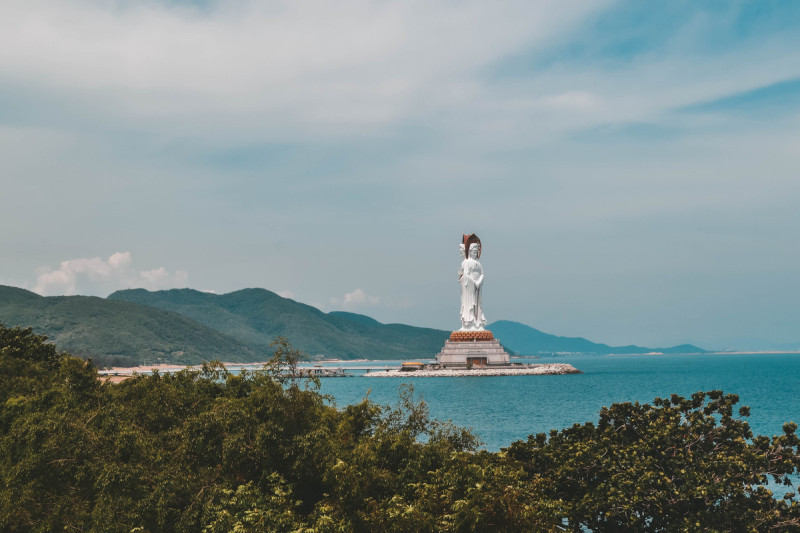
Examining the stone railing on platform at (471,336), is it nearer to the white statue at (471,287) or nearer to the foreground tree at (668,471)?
the white statue at (471,287)

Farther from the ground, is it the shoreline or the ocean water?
the shoreline

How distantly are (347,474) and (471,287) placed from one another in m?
85.7

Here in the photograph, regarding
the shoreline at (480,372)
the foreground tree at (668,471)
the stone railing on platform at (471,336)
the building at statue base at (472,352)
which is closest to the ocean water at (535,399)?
the shoreline at (480,372)

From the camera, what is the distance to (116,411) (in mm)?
19641

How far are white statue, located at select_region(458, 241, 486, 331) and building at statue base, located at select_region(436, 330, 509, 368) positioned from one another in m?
1.86

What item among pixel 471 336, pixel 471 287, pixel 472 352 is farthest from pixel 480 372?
pixel 471 287

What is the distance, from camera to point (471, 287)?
330ft

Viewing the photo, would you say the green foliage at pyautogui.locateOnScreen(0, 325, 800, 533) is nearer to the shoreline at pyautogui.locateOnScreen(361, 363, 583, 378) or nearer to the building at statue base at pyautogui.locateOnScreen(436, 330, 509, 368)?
the shoreline at pyautogui.locateOnScreen(361, 363, 583, 378)

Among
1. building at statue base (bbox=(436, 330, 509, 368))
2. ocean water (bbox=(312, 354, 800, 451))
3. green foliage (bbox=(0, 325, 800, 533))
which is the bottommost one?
ocean water (bbox=(312, 354, 800, 451))

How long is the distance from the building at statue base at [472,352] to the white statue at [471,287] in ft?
6.09

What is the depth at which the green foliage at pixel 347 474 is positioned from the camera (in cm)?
1504

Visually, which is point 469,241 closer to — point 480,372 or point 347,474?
point 480,372

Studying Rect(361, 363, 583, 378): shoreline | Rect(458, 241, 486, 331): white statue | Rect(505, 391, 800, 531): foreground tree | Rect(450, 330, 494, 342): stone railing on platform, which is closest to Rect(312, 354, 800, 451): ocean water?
Rect(361, 363, 583, 378): shoreline

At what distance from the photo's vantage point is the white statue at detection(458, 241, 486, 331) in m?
100
